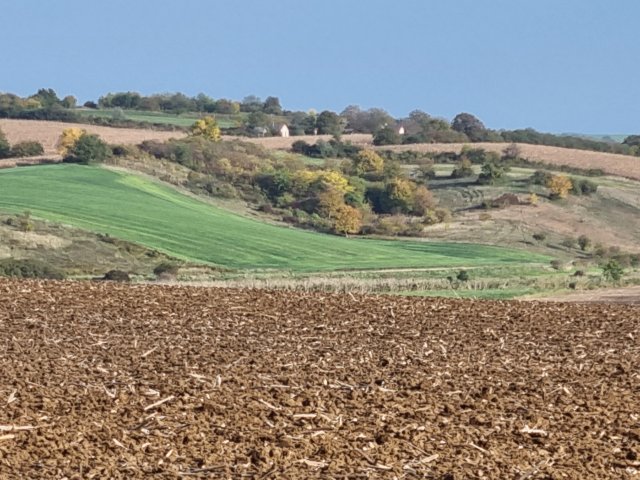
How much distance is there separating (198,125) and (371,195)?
26.2 m

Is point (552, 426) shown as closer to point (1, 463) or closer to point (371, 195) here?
point (1, 463)

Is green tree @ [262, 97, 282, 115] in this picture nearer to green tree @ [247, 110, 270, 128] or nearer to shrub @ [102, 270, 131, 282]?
green tree @ [247, 110, 270, 128]

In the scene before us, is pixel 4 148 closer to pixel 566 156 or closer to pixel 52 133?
pixel 52 133

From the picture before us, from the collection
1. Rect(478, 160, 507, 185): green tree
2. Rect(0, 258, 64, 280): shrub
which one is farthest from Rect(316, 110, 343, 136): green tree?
Rect(0, 258, 64, 280): shrub

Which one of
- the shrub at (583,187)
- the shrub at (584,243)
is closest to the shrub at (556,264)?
the shrub at (584,243)

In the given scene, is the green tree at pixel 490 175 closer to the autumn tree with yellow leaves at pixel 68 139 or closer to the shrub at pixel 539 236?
the shrub at pixel 539 236

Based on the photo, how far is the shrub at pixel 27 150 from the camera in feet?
282

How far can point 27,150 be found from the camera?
3396 inches

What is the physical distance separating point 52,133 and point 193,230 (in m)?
31.3

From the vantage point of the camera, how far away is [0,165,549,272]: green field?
61.2 metres

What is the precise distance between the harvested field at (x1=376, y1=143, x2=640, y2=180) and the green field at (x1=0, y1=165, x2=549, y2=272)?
29.1 metres

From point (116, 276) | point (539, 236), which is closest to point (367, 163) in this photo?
point (539, 236)

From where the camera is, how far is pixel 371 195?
86750 mm

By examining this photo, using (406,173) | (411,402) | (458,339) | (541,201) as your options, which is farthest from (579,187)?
(411,402)
